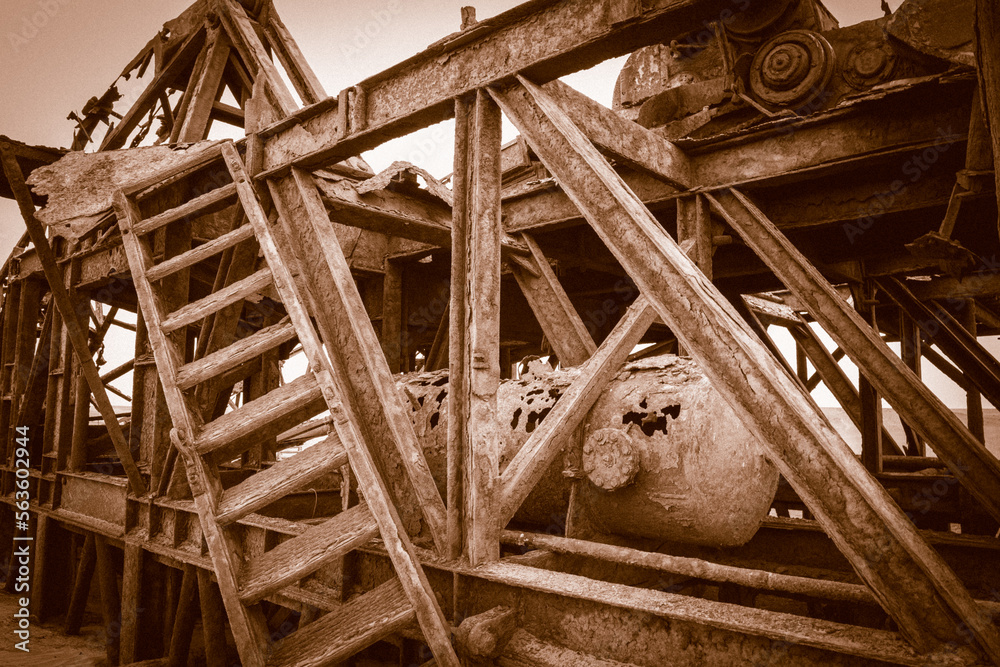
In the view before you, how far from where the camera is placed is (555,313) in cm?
536

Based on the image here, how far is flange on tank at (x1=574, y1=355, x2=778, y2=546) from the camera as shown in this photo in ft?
11.0

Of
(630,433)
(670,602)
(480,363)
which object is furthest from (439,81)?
(670,602)

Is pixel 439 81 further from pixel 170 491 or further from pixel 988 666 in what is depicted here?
pixel 170 491

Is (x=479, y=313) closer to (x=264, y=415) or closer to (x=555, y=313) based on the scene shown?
(x=264, y=415)

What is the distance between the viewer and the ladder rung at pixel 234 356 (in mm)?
3127

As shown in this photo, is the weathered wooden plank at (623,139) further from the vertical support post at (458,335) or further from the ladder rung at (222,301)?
the ladder rung at (222,301)

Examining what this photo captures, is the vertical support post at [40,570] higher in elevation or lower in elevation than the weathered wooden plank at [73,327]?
lower

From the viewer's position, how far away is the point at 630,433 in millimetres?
3545

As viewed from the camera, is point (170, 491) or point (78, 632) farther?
point (78, 632)

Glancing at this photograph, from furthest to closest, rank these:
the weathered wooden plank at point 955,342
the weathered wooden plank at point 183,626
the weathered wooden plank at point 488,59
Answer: the weathered wooden plank at point 955,342
the weathered wooden plank at point 183,626
the weathered wooden plank at point 488,59

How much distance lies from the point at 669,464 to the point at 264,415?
215 centimetres

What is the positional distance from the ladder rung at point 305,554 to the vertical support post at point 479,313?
50 centimetres

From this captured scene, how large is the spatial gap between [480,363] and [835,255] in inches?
200

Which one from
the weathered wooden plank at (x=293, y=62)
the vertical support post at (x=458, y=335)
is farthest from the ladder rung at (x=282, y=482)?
the weathered wooden plank at (x=293, y=62)
